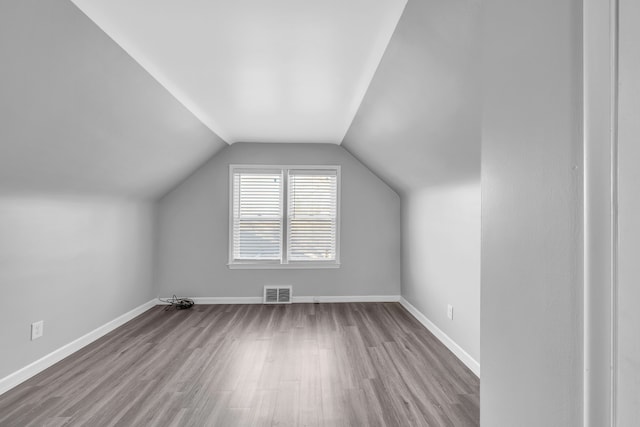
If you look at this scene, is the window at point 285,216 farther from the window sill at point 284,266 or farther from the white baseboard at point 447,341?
the white baseboard at point 447,341

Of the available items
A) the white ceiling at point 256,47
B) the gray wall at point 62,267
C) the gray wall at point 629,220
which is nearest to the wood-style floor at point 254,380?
the gray wall at point 62,267

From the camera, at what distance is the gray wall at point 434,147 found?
1809mm

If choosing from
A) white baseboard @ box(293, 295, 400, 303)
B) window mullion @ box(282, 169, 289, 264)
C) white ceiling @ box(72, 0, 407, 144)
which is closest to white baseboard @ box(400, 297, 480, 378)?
white baseboard @ box(293, 295, 400, 303)

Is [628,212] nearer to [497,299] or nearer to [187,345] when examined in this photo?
[497,299]

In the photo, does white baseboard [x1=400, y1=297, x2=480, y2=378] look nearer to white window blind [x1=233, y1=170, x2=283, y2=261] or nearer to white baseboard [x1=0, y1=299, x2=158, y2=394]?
white window blind [x1=233, y1=170, x2=283, y2=261]

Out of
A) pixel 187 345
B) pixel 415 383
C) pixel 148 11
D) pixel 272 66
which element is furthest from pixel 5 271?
pixel 415 383

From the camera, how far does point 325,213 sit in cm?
516

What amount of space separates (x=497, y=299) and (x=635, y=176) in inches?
18.4

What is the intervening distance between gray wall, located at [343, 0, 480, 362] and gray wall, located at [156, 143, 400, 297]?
13.2 inches

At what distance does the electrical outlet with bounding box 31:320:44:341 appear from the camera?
2803 millimetres

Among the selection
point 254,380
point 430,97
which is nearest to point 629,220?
point 430,97

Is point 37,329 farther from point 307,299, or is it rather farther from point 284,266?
point 307,299

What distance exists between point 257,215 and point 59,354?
2744 mm

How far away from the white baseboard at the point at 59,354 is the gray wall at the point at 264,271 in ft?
3.01
